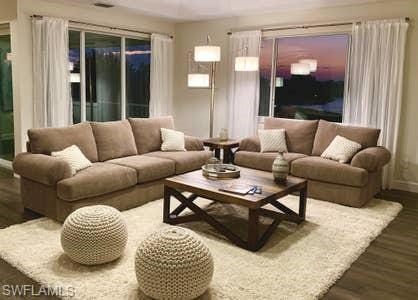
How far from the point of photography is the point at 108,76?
22.0 ft

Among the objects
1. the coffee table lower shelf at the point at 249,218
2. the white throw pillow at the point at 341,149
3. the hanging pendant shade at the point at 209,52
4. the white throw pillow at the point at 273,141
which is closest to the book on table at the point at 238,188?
the coffee table lower shelf at the point at 249,218

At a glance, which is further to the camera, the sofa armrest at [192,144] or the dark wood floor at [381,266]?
the sofa armrest at [192,144]

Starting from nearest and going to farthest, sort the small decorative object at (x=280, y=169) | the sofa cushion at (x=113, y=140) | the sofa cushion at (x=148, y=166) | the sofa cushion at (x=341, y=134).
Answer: the small decorative object at (x=280, y=169)
the sofa cushion at (x=148, y=166)
the sofa cushion at (x=113, y=140)
the sofa cushion at (x=341, y=134)

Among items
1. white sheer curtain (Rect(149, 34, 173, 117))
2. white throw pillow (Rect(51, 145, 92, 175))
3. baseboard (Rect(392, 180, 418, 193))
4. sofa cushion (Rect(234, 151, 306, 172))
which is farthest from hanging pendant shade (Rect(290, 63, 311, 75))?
white throw pillow (Rect(51, 145, 92, 175))

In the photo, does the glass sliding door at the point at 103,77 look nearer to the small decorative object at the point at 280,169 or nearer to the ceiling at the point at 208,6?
the ceiling at the point at 208,6

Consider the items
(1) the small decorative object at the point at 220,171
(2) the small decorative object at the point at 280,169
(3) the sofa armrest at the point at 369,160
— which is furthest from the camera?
(3) the sofa armrest at the point at 369,160

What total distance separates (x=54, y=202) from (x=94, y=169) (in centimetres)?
51

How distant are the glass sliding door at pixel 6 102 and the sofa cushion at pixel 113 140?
7.19 ft

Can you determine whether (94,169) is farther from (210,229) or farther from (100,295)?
(100,295)

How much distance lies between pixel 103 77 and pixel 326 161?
3970mm

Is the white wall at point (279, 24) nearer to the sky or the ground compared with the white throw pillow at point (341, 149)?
nearer to the sky

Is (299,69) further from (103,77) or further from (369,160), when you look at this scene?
(103,77)

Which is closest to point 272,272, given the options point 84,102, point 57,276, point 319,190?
point 57,276

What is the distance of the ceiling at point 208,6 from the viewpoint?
5.45 m
